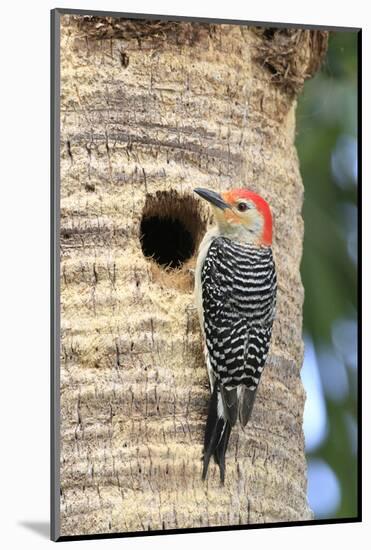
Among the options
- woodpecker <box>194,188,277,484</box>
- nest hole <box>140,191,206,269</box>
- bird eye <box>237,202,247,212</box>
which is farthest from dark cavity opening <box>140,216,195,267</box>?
bird eye <box>237,202,247,212</box>

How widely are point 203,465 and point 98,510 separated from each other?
47 centimetres

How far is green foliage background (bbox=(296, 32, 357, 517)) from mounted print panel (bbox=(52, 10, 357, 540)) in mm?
290

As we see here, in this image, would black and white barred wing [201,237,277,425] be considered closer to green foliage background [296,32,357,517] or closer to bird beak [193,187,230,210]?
bird beak [193,187,230,210]

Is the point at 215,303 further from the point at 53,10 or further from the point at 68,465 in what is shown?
the point at 53,10

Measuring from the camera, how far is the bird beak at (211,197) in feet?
20.7

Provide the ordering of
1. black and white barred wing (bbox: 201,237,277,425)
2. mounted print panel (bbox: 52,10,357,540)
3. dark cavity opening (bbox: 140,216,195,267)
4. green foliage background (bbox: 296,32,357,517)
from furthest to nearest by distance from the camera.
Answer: green foliage background (bbox: 296,32,357,517) < dark cavity opening (bbox: 140,216,195,267) < black and white barred wing (bbox: 201,237,277,425) < mounted print panel (bbox: 52,10,357,540)

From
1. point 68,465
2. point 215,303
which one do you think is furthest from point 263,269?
point 68,465

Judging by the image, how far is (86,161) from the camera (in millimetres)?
6117

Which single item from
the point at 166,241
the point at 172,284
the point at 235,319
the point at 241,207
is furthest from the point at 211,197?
the point at 235,319

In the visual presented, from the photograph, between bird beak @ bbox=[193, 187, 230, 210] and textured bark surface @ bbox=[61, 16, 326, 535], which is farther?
bird beak @ bbox=[193, 187, 230, 210]

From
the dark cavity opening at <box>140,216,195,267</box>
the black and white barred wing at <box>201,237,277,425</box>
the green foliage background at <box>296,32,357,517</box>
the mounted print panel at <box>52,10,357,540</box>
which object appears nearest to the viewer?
the mounted print panel at <box>52,10,357,540</box>

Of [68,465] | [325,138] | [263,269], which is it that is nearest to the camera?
[68,465]

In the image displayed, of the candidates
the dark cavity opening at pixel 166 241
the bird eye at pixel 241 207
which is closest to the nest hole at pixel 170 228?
the dark cavity opening at pixel 166 241

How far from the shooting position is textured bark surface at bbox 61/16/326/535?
6059 mm
